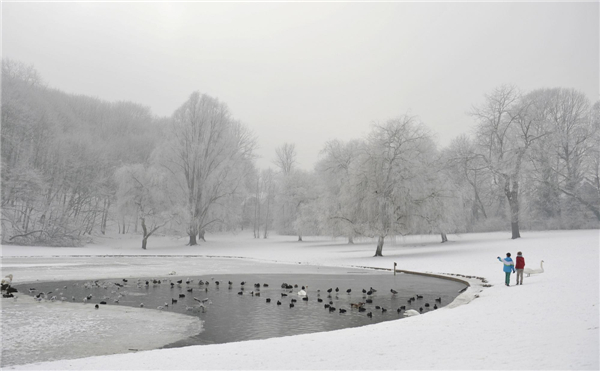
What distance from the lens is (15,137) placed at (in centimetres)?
4791

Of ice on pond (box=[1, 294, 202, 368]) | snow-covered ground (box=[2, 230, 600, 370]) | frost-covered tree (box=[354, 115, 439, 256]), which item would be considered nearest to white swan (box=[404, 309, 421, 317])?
snow-covered ground (box=[2, 230, 600, 370])

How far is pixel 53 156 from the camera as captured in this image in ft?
178

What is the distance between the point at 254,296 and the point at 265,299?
0.91 m

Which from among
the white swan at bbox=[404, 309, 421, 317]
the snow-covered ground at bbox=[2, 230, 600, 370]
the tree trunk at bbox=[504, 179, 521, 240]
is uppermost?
the tree trunk at bbox=[504, 179, 521, 240]

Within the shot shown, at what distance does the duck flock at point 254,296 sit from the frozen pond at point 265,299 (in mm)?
35

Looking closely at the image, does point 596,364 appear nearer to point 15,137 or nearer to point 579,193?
point 579,193

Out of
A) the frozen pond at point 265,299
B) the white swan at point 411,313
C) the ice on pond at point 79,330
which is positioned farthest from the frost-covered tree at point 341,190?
the ice on pond at point 79,330

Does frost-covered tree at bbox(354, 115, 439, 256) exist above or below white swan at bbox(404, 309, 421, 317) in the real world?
above

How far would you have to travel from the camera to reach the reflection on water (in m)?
12.0

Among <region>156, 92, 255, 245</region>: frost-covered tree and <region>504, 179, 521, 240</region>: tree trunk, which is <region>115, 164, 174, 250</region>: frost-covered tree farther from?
<region>504, 179, 521, 240</region>: tree trunk

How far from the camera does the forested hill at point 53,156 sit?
153 feet

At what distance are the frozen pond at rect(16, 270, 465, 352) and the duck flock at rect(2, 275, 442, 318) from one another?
0.11 feet

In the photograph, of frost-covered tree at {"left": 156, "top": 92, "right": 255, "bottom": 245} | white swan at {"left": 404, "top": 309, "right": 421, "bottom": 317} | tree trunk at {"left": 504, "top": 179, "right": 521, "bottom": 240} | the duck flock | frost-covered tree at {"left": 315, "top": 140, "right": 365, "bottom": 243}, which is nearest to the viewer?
white swan at {"left": 404, "top": 309, "right": 421, "bottom": 317}

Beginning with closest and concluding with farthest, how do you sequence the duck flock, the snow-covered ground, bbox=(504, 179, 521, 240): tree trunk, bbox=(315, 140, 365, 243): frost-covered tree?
1. the snow-covered ground
2. the duck flock
3. bbox=(315, 140, 365, 243): frost-covered tree
4. bbox=(504, 179, 521, 240): tree trunk
